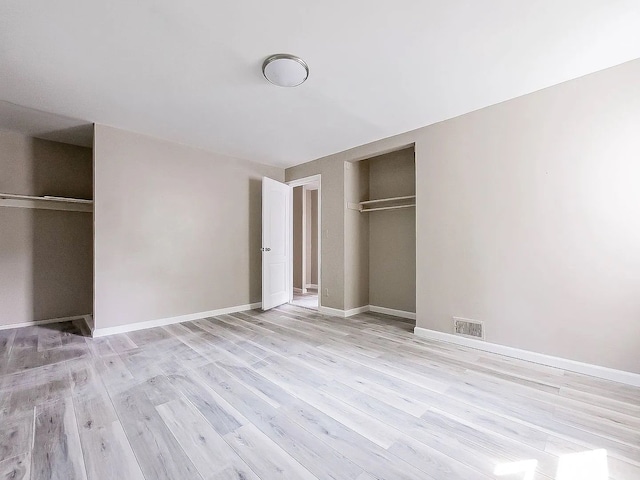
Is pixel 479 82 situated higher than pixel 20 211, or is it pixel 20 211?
pixel 479 82

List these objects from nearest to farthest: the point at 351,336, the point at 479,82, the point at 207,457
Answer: the point at 207,457
the point at 479,82
the point at 351,336

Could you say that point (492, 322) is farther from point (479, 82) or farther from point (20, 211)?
point (20, 211)

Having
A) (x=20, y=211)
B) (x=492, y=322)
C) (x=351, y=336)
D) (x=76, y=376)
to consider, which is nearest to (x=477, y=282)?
(x=492, y=322)

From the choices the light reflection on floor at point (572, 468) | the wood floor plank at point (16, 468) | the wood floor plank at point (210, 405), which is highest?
the wood floor plank at point (16, 468)

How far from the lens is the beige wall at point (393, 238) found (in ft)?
13.6

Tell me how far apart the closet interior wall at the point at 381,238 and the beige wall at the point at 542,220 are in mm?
791

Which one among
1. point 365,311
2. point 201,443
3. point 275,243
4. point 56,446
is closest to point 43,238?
point 275,243

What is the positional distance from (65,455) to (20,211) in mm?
3843

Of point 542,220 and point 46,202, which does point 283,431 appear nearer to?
point 542,220

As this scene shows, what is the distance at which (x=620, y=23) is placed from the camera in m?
1.79

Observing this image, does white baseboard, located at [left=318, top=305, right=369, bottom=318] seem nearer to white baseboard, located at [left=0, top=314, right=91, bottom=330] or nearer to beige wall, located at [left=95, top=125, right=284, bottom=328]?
beige wall, located at [left=95, top=125, right=284, bottom=328]

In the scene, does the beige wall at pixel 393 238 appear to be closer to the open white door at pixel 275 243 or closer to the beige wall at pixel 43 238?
the open white door at pixel 275 243

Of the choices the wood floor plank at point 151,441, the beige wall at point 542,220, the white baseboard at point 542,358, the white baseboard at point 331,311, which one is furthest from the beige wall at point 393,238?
the wood floor plank at point 151,441

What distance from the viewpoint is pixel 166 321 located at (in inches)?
149
